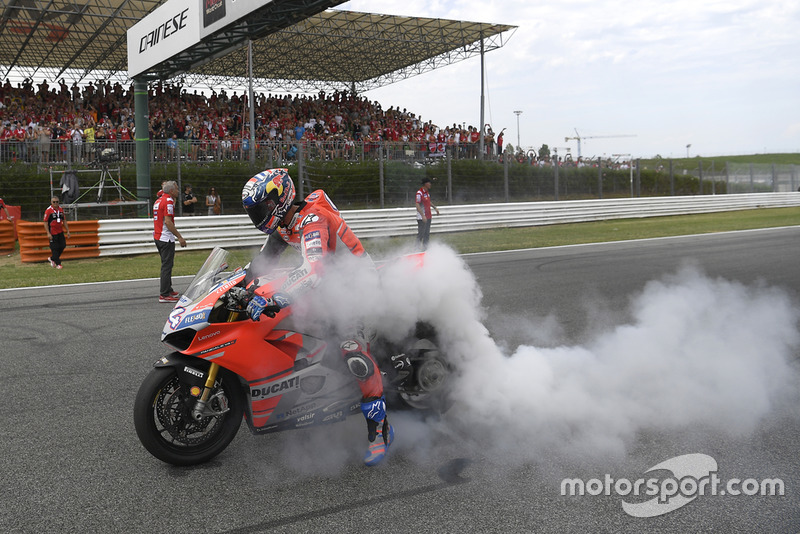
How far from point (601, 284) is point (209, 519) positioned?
26.4 feet

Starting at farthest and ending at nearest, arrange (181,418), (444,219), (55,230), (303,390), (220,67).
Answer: (220,67), (444,219), (55,230), (303,390), (181,418)

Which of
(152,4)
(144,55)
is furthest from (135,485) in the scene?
(152,4)

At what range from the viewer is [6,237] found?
1580cm

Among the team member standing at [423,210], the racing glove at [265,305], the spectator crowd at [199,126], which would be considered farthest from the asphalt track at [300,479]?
the spectator crowd at [199,126]

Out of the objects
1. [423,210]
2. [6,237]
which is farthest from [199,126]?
[423,210]

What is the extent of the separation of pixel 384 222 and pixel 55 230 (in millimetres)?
8534

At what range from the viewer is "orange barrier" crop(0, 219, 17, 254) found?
1573 centimetres

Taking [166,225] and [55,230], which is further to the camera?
[55,230]

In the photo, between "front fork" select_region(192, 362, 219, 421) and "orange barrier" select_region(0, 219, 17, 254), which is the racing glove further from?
"orange barrier" select_region(0, 219, 17, 254)

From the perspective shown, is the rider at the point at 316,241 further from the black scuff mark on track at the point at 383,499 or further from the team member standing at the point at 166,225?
the team member standing at the point at 166,225

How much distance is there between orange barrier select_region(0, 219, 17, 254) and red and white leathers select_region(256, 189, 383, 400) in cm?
1431

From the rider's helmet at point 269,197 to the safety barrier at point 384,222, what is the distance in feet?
40.4

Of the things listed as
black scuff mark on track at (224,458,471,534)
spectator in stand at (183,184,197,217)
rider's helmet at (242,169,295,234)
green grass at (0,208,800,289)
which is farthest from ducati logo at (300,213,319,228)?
spectator in stand at (183,184,197,217)

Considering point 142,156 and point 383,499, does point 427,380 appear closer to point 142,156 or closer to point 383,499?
point 383,499
